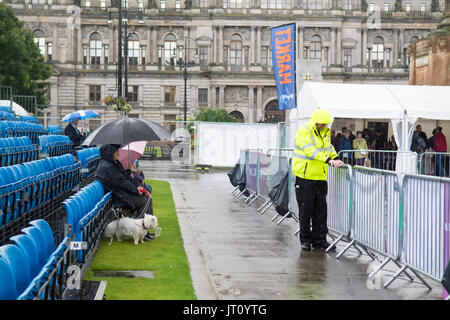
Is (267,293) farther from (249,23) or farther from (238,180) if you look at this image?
(249,23)

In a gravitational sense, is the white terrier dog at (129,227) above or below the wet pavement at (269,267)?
above

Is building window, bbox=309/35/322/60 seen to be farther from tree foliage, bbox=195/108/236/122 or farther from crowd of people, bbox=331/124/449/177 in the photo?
crowd of people, bbox=331/124/449/177

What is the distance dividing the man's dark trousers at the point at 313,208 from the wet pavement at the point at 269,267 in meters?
0.30

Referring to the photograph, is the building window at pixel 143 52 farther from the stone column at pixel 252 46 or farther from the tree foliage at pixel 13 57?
the tree foliage at pixel 13 57

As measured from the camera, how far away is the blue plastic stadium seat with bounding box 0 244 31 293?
15.2 feet

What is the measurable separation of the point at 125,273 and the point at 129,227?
2.20m

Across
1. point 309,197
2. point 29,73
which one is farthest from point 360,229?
point 29,73

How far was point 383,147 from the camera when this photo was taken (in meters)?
29.0

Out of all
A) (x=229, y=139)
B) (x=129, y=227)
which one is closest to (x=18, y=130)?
(x=129, y=227)

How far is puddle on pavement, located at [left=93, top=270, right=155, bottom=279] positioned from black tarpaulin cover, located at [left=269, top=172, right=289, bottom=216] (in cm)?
547

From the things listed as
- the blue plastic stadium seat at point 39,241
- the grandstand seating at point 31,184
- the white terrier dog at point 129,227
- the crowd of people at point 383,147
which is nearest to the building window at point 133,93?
the crowd of people at point 383,147

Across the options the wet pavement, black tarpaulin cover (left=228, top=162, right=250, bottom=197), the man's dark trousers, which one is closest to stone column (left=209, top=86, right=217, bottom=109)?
black tarpaulin cover (left=228, top=162, right=250, bottom=197)

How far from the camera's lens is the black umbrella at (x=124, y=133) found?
11.8m

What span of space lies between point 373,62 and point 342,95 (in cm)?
6171
